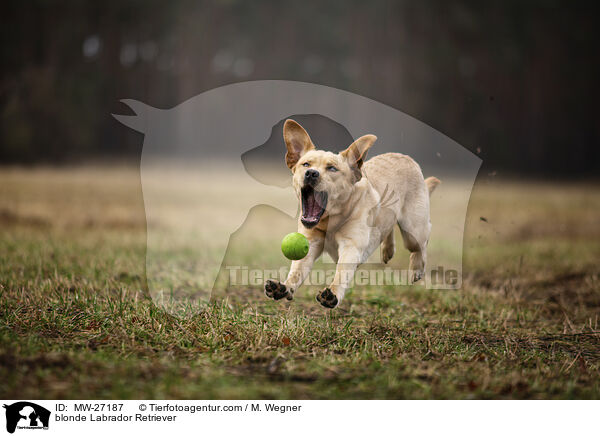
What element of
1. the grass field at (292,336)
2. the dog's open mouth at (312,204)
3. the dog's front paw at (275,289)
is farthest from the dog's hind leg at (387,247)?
the dog's front paw at (275,289)

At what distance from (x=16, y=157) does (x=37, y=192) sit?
135 inches

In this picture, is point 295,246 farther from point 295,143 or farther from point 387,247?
point 387,247

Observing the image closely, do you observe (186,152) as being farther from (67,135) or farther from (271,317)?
(271,317)

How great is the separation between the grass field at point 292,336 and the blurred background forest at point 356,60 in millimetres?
8903

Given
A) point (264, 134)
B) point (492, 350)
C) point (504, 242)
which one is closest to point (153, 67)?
point (504, 242)

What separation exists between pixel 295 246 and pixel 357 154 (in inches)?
28.5

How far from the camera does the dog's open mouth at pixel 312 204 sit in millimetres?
3279

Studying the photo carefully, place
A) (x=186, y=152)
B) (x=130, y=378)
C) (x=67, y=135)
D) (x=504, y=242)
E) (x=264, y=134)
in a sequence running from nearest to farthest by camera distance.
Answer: (x=130, y=378), (x=264, y=134), (x=504, y=242), (x=67, y=135), (x=186, y=152)

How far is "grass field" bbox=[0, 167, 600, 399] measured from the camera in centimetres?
263

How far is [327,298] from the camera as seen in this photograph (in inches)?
121

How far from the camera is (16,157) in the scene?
12430 millimetres

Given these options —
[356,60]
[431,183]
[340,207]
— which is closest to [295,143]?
[340,207]
